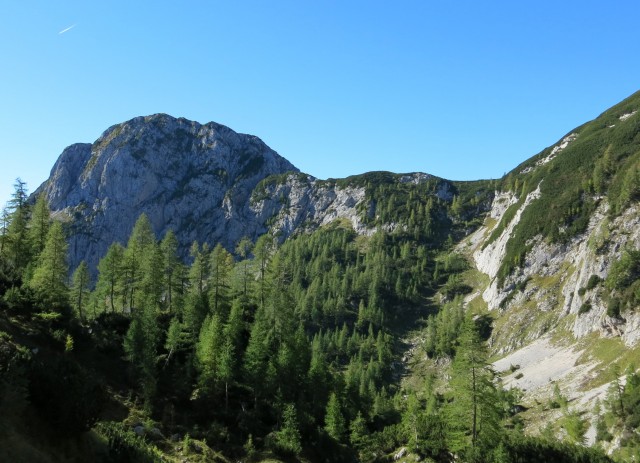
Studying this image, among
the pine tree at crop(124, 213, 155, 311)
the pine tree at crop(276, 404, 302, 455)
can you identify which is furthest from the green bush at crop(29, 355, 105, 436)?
the pine tree at crop(124, 213, 155, 311)

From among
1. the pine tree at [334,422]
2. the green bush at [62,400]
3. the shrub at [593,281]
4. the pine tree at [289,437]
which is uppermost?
the green bush at [62,400]

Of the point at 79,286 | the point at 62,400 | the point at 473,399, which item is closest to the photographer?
the point at 62,400

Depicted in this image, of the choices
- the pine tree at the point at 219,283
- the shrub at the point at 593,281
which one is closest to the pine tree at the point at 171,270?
the pine tree at the point at 219,283

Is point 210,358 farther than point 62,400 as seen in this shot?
Yes

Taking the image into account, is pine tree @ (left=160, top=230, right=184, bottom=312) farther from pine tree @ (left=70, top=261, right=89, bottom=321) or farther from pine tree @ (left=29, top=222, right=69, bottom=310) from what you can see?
pine tree @ (left=29, top=222, right=69, bottom=310)

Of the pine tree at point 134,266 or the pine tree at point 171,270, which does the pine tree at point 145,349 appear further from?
the pine tree at point 171,270

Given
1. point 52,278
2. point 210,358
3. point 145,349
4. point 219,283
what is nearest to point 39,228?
point 52,278

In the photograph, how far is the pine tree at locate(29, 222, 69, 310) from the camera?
136 ft

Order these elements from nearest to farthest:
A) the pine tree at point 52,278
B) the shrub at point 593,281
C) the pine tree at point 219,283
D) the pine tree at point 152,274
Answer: the pine tree at point 52,278, the pine tree at point 152,274, the pine tree at point 219,283, the shrub at point 593,281

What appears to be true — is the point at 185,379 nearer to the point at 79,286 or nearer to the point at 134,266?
the point at 79,286

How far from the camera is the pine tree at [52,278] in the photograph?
1635 inches

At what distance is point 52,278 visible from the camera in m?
42.2

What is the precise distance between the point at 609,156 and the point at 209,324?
125 meters

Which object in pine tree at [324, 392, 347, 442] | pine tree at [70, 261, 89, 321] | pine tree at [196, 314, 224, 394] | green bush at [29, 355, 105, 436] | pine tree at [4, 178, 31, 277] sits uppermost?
pine tree at [4, 178, 31, 277]
